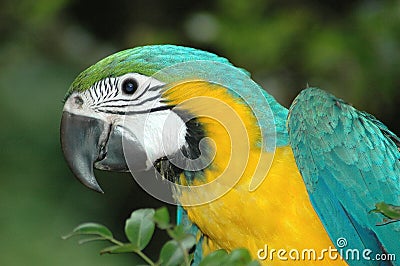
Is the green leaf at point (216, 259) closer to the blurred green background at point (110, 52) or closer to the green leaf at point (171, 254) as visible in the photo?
the green leaf at point (171, 254)

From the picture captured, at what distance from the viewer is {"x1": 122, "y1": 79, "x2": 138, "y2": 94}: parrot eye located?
A: 196cm

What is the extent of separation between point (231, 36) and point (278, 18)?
0.28m

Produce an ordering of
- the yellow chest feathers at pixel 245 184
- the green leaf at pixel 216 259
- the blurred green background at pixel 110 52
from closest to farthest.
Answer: the green leaf at pixel 216 259
the yellow chest feathers at pixel 245 184
the blurred green background at pixel 110 52

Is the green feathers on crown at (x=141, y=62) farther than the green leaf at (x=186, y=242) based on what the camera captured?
Yes

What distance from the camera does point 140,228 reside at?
1.29 meters

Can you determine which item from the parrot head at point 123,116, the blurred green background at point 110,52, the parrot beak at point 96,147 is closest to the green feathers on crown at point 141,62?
the parrot head at point 123,116

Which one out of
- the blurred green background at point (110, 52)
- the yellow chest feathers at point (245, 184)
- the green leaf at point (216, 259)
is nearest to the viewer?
the green leaf at point (216, 259)

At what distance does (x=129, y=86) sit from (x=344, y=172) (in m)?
0.61

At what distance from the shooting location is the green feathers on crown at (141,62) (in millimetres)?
1956

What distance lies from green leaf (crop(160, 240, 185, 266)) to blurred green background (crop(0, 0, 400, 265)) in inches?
107

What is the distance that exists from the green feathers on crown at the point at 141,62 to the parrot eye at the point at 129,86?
26mm

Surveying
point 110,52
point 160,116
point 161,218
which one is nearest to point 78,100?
point 160,116

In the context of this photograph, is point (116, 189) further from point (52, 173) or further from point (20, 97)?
point (20, 97)

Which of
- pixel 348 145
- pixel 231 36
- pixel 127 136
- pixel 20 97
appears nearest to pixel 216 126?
pixel 127 136
